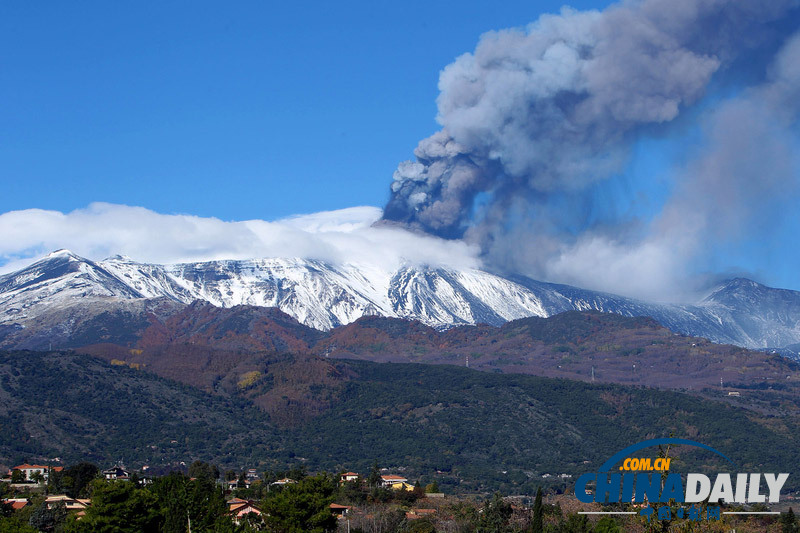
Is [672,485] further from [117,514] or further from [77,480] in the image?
[77,480]

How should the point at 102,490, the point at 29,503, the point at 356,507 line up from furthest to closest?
the point at 356,507 < the point at 29,503 < the point at 102,490

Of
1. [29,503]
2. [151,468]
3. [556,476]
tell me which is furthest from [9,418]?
[29,503]

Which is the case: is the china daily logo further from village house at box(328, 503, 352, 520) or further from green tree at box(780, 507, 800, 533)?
village house at box(328, 503, 352, 520)

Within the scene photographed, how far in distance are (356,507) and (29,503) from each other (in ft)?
90.3

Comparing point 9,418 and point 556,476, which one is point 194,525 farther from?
point 9,418

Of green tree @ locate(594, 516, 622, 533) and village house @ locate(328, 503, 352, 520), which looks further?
village house @ locate(328, 503, 352, 520)

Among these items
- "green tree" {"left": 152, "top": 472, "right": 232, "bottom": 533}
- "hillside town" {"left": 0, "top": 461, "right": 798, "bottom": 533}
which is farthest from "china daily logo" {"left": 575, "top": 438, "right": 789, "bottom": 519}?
"green tree" {"left": 152, "top": 472, "right": 232, "bottom": 533}

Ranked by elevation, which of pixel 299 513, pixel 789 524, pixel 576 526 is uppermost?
pixel 299 513

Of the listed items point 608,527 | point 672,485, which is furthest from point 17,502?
point 672,485

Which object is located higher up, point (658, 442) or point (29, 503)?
point (658, 442)

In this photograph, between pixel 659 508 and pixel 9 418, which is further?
pixel 9 418

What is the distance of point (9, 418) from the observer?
19200cm

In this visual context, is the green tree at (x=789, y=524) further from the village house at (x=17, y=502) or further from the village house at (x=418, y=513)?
the village house at (x=17, y=502)

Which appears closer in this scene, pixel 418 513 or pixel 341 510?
pixel 341 510
